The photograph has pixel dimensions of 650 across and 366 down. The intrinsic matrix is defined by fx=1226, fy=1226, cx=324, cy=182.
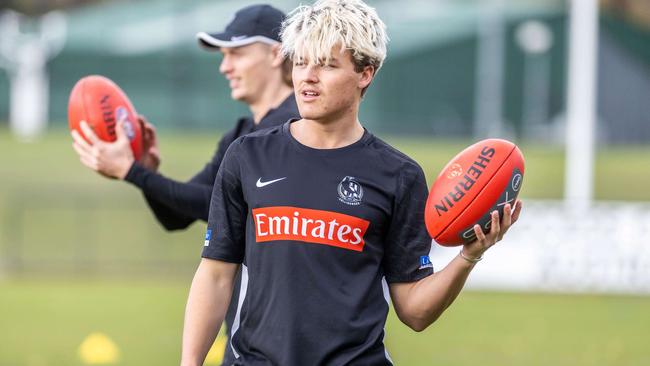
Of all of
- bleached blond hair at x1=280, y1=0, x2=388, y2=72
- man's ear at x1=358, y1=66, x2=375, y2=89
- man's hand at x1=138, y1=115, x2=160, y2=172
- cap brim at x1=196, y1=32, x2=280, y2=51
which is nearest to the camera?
bleached blond hair at x1=280, y1=0, x2=388, y2=72

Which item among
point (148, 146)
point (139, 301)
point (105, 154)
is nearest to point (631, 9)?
point (139, 301)

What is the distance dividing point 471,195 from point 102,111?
216 cm

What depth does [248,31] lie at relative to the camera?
17.0 feet

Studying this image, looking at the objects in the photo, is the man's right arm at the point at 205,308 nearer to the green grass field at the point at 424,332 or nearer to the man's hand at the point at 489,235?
the man's hand at the point at 489,235

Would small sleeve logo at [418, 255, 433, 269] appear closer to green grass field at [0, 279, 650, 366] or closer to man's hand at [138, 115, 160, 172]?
man's hand at [138, 115, 160, 172]

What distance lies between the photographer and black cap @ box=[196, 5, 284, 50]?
5.13 metres

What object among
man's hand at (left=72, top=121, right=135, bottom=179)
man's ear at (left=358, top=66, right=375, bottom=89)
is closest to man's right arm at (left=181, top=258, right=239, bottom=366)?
man's ear at (left=358, top=66, right=375, bottom=89)

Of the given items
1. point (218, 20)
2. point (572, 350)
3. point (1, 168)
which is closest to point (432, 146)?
point (218, 20)

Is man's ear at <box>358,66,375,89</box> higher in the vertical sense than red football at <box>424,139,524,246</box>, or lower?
higher

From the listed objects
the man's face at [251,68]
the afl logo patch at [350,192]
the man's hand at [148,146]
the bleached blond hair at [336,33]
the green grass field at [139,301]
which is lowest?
the green grass field at [139,301]

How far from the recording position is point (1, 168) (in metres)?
27.0

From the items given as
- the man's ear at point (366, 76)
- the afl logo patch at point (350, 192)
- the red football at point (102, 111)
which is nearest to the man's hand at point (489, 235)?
the afl logo patch at point (350, 192)

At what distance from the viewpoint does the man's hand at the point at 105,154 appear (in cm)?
492

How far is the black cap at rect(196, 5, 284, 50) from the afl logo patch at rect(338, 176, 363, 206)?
1651 mm
